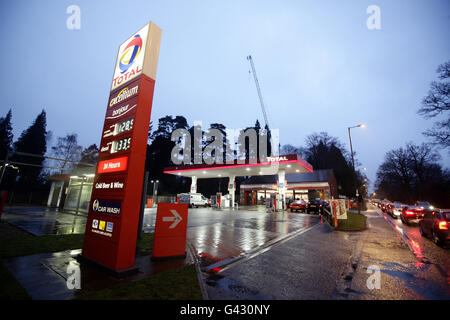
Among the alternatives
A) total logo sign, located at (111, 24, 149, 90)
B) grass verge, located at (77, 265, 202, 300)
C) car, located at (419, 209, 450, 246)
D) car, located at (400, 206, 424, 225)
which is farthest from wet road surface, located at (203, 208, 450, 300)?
car, located at (400, 206, 424, 225)

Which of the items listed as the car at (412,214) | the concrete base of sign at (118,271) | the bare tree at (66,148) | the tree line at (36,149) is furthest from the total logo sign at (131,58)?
the bare tree at (66,148)

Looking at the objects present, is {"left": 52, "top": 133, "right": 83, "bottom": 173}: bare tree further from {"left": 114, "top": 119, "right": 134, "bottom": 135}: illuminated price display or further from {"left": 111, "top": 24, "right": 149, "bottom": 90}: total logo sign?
{"left": 114, "top": 119, "right": 134, "bottom": 135}: illuminated price display

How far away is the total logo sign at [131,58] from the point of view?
17.4 feet

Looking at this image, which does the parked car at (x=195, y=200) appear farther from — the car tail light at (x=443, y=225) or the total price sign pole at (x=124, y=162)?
the car tail light at (x=443, y=225)

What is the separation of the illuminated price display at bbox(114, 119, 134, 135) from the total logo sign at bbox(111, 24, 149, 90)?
4.24ft

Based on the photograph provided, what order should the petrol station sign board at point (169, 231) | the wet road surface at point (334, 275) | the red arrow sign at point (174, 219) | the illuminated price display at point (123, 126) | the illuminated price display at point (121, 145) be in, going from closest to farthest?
the wet road surface at point (334, 275) < the illuminated price display at point (121, 145) < the illuminated price display at point (123, 126) < the petrol station sign board at point (169, 231) < the red arrow sign at point (174, 219)

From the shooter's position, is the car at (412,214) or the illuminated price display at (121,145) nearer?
the illuminated price display at (121,145)

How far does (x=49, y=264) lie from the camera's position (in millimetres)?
4457

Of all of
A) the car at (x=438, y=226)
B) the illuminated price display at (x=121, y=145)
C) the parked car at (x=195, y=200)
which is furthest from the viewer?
the parked car at (x=195, y=200)

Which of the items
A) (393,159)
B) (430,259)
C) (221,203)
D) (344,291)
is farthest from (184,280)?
(393,159)

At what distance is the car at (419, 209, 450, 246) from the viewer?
7605 millimetres

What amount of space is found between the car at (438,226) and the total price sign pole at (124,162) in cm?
1100
